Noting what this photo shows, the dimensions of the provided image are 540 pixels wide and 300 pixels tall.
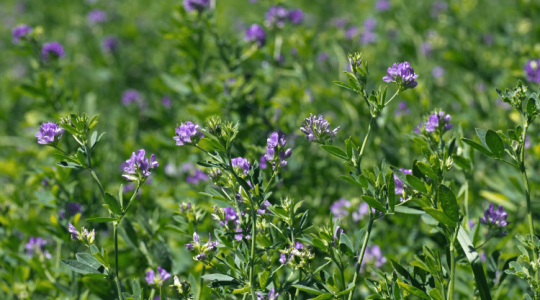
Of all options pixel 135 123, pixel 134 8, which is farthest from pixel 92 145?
pixel 134 8

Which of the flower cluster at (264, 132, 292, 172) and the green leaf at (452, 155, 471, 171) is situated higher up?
the green leaf at (452, 155, 471, 171)

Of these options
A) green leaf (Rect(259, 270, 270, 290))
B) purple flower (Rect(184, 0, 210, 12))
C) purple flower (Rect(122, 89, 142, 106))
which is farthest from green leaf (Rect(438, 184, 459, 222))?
purple flower (Rect(122, 89, 142, 106))

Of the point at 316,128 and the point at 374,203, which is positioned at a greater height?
the point at 316,128

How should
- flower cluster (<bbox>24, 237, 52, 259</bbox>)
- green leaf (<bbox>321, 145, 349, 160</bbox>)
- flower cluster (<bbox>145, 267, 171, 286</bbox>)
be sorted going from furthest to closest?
flower cluster (<bbox>24, 237, 52, 259</bbox>) → flower cluster (<bbox>145, 267, 171, 286</bbox>) → green leaf (<bbox>321, 145, 349, 160</bbox>)

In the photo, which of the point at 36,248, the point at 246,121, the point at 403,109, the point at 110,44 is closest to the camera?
→ the point at 36,248

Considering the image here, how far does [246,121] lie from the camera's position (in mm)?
2646

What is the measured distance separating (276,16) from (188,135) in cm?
193

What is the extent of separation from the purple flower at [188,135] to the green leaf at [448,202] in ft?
2.55

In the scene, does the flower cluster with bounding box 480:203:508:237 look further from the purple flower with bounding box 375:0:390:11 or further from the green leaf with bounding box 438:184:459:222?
the purple flower with bounding box 375:0:390:11

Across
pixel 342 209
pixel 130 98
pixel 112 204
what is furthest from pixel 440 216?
pixel 130 98

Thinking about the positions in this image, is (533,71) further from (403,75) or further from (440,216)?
(440,216)

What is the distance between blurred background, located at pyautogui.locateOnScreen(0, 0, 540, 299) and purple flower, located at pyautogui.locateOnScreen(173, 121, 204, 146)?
1.75 feet

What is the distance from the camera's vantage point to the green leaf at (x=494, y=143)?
1.47 m

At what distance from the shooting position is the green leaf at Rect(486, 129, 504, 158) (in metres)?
1.47
